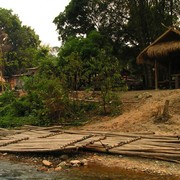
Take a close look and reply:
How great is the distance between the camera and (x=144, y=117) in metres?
13.6

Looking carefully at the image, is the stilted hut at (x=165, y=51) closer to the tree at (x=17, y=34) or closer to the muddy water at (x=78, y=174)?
the muddy water at (x=78, y=174)

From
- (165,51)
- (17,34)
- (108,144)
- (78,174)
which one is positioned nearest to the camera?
(78,174)

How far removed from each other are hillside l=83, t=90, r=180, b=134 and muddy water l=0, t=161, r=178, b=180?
363 centimetres

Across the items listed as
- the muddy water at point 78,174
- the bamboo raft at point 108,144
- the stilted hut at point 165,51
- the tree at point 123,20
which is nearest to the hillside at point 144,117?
the bamboo raft at point 108,144

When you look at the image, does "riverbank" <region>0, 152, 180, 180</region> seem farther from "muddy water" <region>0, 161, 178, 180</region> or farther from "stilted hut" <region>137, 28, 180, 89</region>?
"stilted hut" <region>137, 28, 180, 89</region>

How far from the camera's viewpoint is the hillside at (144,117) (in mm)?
12302

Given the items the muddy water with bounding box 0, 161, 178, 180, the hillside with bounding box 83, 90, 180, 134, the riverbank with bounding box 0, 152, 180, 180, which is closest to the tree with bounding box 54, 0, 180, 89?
the hillside with bounding box 83, 90, 180, 134

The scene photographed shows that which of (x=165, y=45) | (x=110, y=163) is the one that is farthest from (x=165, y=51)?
(x=110, y=163)

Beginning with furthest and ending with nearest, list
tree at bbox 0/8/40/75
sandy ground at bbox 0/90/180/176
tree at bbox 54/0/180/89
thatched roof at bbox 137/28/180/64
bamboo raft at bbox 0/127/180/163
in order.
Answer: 1. tree at bbox 0/8/40/75
2. tree at bbox 54/0/180/89
3. thatched roof at bbox 137/28/180/64
4. bamboo raft at bbox 0/127/180/163
5. sandy ground at bbox 0/90/180/176

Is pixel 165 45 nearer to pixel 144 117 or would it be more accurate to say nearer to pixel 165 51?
pixel 165 51

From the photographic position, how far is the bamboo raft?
9227 millimetres

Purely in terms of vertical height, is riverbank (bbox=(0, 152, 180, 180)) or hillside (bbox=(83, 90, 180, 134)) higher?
hillside (bbox=(83, 90, 180, 134))

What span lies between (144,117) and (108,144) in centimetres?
392

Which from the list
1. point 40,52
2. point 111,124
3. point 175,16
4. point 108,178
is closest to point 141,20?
point 175,16
